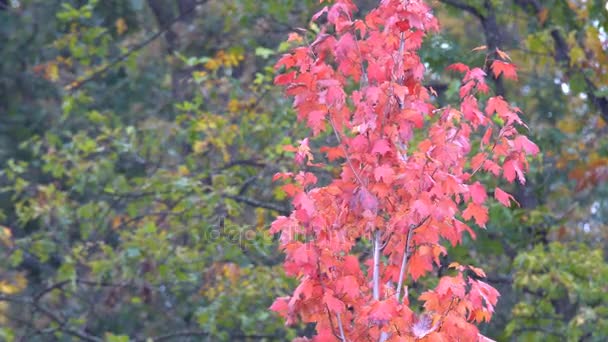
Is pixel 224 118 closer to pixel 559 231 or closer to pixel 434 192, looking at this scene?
pixel 559 231

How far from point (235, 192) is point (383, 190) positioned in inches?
196

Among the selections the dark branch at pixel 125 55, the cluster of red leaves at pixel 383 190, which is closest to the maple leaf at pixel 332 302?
the cluster of red leaves at pixel 383 190

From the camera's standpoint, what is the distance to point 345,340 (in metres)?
4.74

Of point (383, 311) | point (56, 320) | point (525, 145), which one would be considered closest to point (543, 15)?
point (56, 320)

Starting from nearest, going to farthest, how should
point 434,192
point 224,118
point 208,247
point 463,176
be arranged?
point 434,192 < point 463,176 < point 208,247 < point 224,118

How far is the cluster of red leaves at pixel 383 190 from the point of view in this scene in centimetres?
457

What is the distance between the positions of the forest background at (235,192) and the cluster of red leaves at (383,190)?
3.26 meters

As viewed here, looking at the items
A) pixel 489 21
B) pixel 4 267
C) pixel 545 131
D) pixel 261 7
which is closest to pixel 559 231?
pixel 545 131

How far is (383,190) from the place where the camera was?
186 inches

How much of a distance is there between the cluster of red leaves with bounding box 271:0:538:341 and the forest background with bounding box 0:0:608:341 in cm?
326

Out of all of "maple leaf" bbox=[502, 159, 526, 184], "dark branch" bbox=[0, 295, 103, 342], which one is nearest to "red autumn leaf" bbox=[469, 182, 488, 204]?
"maple leaf" bbox=[502, 159, 526, 184]

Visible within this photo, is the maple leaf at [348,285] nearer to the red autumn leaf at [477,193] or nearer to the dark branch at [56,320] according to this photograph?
the red autumn leaf at [477,193]

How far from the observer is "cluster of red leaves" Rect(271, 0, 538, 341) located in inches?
180

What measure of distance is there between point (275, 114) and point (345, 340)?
6.01 m
